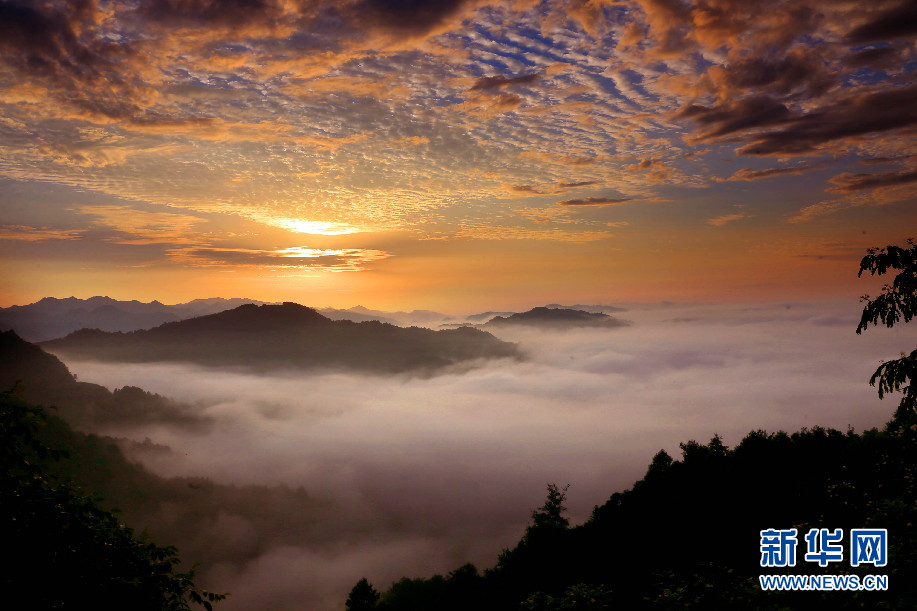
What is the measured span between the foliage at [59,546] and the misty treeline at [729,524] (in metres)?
14.1

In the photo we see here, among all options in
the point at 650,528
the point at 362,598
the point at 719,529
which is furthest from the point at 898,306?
the point at 362,598

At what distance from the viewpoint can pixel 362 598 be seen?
2660 inches

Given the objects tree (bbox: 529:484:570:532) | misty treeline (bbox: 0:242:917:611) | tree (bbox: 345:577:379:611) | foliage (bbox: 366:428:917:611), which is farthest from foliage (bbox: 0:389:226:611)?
tree (bbox: 529:484:570:532)

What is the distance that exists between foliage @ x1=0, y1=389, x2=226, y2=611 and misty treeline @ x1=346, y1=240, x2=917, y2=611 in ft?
46.2

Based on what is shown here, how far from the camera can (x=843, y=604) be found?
1131 cm

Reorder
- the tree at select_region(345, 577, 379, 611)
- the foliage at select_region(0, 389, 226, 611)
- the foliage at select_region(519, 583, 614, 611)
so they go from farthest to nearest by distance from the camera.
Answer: the tree at select_region(345, 577, 379, 611), the foliage at select_region(519, 583, 614, 611), the foliage at select_region(0, 389, 226, 611)

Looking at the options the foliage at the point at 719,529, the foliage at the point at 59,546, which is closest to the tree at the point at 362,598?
the foliage at the point at 719,529

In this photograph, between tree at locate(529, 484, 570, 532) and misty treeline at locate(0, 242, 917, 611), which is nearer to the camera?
misty treeline at locate(0, 242, 917, 611)

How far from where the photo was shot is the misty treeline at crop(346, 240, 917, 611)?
1106 centimetres

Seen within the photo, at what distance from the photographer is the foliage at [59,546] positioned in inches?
306

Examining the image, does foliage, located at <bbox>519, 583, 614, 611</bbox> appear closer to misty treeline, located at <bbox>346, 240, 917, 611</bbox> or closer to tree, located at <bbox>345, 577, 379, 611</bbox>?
misty treeline, located at <bbox>346, 240, 917, 611</bbox>

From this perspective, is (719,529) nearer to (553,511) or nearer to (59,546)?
(59,546)

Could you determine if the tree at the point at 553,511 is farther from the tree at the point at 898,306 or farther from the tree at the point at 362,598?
the tree at the point at 898,306

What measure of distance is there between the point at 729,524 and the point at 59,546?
43.4m
